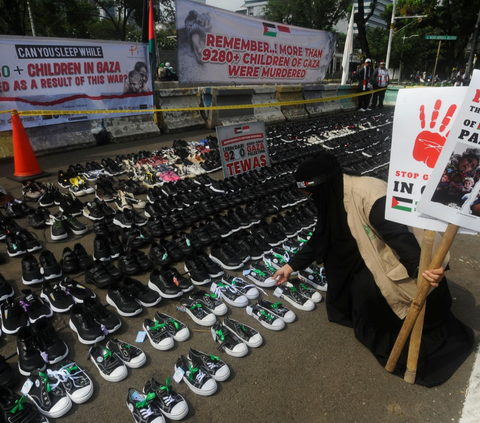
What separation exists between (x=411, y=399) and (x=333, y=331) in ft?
2.78

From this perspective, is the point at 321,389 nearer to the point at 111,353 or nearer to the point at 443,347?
the point at 443,347

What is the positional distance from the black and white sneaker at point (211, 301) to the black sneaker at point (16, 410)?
62.4 inches

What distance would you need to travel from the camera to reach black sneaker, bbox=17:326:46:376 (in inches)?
106

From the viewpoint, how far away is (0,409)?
7.23 feet

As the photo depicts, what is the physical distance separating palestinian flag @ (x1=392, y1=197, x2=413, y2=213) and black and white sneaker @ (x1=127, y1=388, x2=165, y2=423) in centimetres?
218

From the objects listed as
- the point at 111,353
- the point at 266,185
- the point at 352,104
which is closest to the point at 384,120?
the point at 352,104

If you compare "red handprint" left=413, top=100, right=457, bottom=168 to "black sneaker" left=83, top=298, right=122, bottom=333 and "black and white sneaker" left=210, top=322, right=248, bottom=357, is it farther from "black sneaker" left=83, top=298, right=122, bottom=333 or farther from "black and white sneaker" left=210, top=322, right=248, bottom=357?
"black sneaker" left=83, top=298, right=122, bottom=333

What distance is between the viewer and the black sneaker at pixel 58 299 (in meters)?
3.40

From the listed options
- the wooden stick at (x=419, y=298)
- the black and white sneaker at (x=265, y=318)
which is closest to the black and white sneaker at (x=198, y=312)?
the black and white sneaker at (x=265, y=318)

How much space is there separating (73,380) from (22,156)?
602cm

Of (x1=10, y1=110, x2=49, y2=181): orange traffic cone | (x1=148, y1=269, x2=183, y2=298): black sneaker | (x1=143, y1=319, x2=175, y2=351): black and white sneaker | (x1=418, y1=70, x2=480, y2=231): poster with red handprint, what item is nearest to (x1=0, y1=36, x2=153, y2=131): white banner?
(x1=10, y1=110, x2=49, y2=181): orange traffic cone

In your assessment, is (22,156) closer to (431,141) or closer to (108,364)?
(108,364)

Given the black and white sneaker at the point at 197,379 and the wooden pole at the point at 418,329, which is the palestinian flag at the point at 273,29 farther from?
the black and white sneaker at the point at 197,379

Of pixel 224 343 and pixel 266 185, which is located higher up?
pixel 266 185
